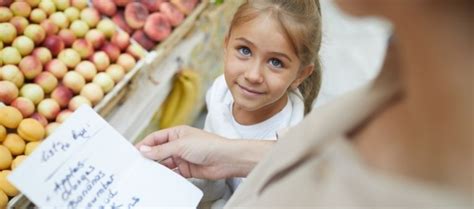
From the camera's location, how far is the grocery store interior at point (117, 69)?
1.14 metres

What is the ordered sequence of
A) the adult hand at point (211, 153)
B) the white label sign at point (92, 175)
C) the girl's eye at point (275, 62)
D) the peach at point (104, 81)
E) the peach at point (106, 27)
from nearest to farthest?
the white label sign at point (92, 175) < the adult hand at point (211, 153) < the girl's eye at point (275, 62) < the peach at point (104, 81) < the peach at point (106, 27)

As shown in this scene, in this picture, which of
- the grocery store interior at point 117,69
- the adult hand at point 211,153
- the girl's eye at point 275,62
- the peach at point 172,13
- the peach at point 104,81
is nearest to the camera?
the adult hand at point 211,153

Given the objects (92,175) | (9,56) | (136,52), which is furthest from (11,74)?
(92,175)

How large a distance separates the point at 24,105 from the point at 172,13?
1.94ft

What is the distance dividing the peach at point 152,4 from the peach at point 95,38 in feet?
0.73

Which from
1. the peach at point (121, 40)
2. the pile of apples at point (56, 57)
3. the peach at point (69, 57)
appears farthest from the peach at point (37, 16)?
the peach at point (121, 40)

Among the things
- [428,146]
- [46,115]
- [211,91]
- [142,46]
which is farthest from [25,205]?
[428,146]

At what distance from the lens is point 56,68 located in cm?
132

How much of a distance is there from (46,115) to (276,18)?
672mm

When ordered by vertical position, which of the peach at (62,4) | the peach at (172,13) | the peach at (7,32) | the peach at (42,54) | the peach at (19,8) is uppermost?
the peach at (19,8)

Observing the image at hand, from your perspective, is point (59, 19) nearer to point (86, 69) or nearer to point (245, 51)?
point (86, 69)

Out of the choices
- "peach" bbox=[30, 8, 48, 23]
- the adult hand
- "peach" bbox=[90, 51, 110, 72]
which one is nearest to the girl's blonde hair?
the adult hand

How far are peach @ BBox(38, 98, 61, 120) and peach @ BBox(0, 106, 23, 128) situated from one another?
9 cm

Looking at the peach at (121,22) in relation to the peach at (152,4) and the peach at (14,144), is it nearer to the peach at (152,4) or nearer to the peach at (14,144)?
the peach at (152,4)
